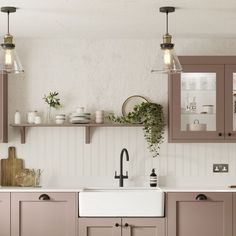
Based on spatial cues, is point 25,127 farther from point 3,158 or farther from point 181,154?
point 181,154

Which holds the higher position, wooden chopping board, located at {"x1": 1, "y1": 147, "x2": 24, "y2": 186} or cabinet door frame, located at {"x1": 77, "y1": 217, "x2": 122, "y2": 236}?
wooden chopping board, located at {"x1": 1, "y1": 147, "x2": 24, "y2": 186}

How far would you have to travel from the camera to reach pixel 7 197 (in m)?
5.81

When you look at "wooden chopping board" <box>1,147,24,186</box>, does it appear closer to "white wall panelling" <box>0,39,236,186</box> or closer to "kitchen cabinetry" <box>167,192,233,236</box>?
"white wall panelling" <box>0,39,236,186</box>

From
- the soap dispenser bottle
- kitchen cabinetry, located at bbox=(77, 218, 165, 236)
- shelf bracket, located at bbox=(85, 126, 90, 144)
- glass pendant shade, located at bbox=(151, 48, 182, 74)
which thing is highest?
glass pendant shade, located at bbox=(151, 48, 182, 74)

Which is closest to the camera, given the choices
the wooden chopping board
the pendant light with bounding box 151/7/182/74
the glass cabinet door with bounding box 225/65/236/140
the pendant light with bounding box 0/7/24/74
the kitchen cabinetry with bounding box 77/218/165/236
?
the pendant light with bounding box 0/7/24/74

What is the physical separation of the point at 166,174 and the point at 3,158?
1.62m

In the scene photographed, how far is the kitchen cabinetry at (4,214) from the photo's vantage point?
228 inches

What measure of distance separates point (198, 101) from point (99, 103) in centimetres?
98

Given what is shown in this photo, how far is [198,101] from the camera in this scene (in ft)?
20.0

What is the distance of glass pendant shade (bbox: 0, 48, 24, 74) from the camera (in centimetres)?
452

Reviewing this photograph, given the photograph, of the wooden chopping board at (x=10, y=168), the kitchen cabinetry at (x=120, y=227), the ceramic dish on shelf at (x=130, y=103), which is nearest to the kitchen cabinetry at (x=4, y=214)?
the wooden chopping board at (x=10, y=168)

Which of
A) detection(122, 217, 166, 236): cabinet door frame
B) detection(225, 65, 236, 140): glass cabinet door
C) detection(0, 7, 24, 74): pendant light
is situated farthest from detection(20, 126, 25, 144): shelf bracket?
detection(225, 65, 236, 140): glass cabinet door

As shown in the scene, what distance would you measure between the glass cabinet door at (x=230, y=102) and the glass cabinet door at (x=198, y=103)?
39 mm

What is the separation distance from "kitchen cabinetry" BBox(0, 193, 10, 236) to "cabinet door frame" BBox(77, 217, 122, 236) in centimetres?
65
